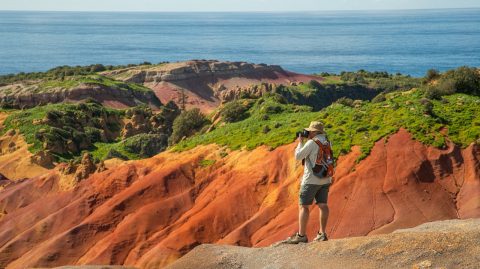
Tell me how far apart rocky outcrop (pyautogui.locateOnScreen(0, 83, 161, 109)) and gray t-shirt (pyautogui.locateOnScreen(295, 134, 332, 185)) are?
5368 cm

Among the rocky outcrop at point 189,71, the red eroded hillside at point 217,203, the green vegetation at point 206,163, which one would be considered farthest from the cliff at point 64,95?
the green vegetation at point 206,163

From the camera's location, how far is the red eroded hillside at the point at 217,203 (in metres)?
20.8

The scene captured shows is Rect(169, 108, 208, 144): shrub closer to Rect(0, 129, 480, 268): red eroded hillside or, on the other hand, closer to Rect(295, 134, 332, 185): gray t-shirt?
Rect(0, 129, 480, 268): red eroded hillside

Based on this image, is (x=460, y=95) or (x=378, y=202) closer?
(x=378, y=202)

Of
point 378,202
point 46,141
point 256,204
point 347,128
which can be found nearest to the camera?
point 378,202

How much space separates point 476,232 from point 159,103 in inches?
2615

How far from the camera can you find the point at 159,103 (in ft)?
251

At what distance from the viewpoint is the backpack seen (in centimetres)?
1263

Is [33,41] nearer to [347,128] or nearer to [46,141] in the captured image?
[46,141]

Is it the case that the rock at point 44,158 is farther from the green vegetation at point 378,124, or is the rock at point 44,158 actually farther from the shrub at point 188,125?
the green vegetation at point 378,124

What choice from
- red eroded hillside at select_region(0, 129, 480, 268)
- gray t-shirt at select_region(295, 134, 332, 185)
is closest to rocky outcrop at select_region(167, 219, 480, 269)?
gray t-shirt at select_region(295, 134, 332, 185)

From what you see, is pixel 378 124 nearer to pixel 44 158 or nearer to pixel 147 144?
pixel 147 144

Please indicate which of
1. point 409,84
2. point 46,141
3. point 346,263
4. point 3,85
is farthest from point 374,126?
point 3,85

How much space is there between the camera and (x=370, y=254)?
38.1ft
